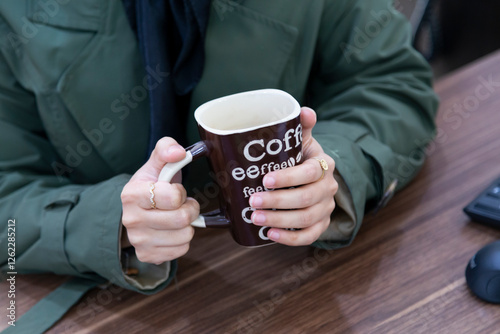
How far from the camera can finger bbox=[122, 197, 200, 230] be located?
0.66m

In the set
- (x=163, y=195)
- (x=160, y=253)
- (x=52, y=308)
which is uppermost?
(x=163, y=195)

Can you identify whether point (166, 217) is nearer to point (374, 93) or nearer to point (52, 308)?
point (52, 308)

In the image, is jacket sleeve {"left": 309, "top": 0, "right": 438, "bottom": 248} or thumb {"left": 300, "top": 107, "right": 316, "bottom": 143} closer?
thumb {"left": 300, "top": 107, "right": 316, "bottom": 143}

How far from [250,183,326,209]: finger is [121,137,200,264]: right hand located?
3.6 inches

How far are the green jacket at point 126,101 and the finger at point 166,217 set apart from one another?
0.26 feet

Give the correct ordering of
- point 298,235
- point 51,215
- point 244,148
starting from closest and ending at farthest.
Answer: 1. point 244,148
2. point 298,235
3. point 51,215

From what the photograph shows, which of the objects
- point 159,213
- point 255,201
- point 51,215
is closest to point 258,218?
point 255,201

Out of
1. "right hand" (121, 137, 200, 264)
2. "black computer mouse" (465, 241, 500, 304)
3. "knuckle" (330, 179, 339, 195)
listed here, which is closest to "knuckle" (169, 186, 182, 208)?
"right hand" (121, 137, 200, 264)

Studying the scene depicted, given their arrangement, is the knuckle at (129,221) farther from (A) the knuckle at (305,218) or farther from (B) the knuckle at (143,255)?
(A) the knuckle at (305,218)

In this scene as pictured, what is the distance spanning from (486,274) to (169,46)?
617mm

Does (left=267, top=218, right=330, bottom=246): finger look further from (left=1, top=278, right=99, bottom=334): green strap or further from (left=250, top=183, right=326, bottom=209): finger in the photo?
(left=1, top=278, right=99, bottom=334): green strap

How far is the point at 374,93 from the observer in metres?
0.95

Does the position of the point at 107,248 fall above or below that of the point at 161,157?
below

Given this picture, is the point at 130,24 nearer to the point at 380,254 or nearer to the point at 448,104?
the point at 380,254
